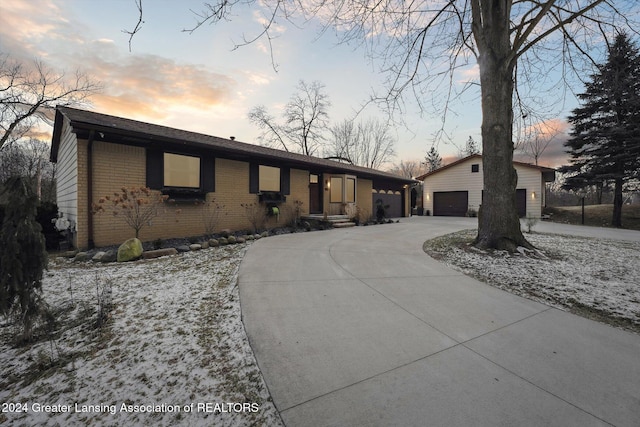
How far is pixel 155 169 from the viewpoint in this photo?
691 centimetres

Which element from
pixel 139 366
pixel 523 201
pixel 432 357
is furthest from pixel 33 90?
pixel 523 201

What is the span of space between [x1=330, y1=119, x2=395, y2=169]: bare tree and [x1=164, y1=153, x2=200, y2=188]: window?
21.1 meters

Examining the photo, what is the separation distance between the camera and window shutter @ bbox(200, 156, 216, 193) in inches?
310

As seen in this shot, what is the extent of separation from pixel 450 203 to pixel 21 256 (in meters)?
22.6

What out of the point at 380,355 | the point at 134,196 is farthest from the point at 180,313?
the point at 134,196

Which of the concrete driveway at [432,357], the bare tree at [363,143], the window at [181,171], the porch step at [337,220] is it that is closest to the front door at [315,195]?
the porch step at [337,220]

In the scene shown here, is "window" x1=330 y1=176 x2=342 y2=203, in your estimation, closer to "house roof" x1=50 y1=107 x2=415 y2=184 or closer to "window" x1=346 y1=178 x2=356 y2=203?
"window" x1=346 y1=178 x2=356 y2=203

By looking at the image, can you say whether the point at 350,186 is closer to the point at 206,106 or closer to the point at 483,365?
the point at 206,106

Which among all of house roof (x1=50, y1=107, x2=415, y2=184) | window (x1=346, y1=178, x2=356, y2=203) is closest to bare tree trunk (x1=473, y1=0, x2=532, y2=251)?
house roof (x1=50, y1=107, x2=415, y2=184)

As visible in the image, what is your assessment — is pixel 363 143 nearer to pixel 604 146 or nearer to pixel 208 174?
pixel 604 146

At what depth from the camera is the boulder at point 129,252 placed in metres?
5.10

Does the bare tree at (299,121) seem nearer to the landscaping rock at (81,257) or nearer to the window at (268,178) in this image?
the window at (268,178)

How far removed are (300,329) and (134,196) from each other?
6093mm

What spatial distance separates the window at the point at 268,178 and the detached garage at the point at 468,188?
14028 mm
